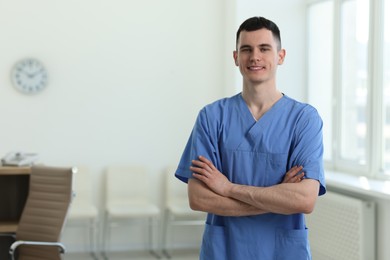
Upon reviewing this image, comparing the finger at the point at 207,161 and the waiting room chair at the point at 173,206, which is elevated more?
the finger at the point at 207,161

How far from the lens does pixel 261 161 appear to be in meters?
2.01

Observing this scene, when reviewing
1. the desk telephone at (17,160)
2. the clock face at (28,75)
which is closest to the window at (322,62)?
the clock face at (28,75)

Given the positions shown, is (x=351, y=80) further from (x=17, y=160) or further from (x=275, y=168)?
(x=275, y=168)

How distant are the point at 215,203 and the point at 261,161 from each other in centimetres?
20

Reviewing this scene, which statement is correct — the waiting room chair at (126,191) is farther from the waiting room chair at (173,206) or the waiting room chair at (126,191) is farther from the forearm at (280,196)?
the forearm at (280,196)

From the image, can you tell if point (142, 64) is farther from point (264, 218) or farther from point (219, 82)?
point (264, 218)

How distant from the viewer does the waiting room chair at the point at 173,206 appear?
19.5ft

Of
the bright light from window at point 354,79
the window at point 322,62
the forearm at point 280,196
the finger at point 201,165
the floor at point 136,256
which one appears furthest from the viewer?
the floor at point 136,256

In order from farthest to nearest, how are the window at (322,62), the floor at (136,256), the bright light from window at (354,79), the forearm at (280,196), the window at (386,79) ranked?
the floor at (136,256), the window at (322,62), the bright light from window at (354,79), the window at (386,79), the forearm at (280,196)

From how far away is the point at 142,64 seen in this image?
615cm

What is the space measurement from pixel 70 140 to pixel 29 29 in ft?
3.55

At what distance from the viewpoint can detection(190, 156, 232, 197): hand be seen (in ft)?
6.65

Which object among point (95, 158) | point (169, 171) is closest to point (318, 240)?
point (169, 171)

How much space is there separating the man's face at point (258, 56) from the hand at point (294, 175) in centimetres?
29
